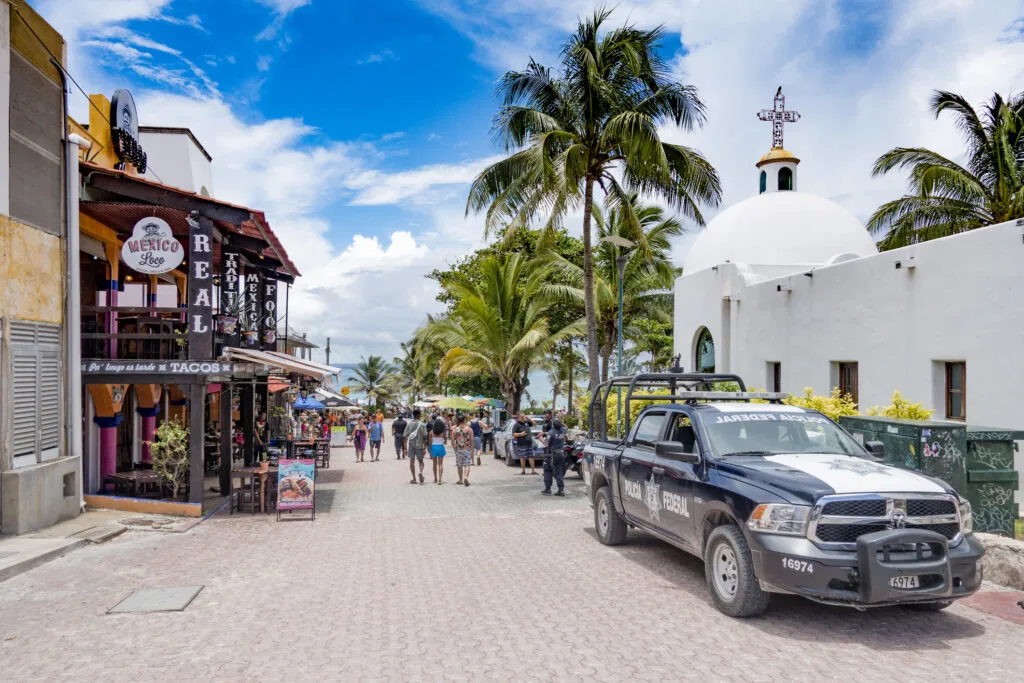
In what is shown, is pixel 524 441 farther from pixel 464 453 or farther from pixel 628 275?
pixel 628 275

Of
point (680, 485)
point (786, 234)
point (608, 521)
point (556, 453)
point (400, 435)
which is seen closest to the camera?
point (680, 485)

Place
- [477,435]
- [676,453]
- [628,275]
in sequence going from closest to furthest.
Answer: [676,453] < [477,435] < [628,275]

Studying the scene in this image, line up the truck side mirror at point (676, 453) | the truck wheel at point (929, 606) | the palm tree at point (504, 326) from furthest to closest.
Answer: the palm tree at point (504, 326), the truck side mirror at point (676, 453), the truck wheel at point (929, 606)

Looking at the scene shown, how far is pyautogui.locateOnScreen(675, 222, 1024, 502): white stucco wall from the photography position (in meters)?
12.0

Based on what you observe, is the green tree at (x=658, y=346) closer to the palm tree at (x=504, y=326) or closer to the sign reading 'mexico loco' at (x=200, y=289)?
the palm tree at (x=504, y=326)

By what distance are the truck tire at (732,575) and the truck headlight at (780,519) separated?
0.30 metres

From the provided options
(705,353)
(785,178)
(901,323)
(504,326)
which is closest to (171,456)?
(901,323)

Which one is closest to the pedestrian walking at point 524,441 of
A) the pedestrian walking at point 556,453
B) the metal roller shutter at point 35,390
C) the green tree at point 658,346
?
the pedestrian walking at point 556,453

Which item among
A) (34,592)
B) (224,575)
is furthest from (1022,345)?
(34,592)

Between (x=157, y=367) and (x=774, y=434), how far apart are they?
9.27m

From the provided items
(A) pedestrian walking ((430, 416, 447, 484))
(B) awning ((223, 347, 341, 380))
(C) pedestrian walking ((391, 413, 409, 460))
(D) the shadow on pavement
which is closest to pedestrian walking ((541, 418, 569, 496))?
(A) pedestrian walking ((430, 416, 447, 484))

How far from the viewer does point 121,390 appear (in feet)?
44.8

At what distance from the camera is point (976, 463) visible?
28.7 ft

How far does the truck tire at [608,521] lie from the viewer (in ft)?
31.0
